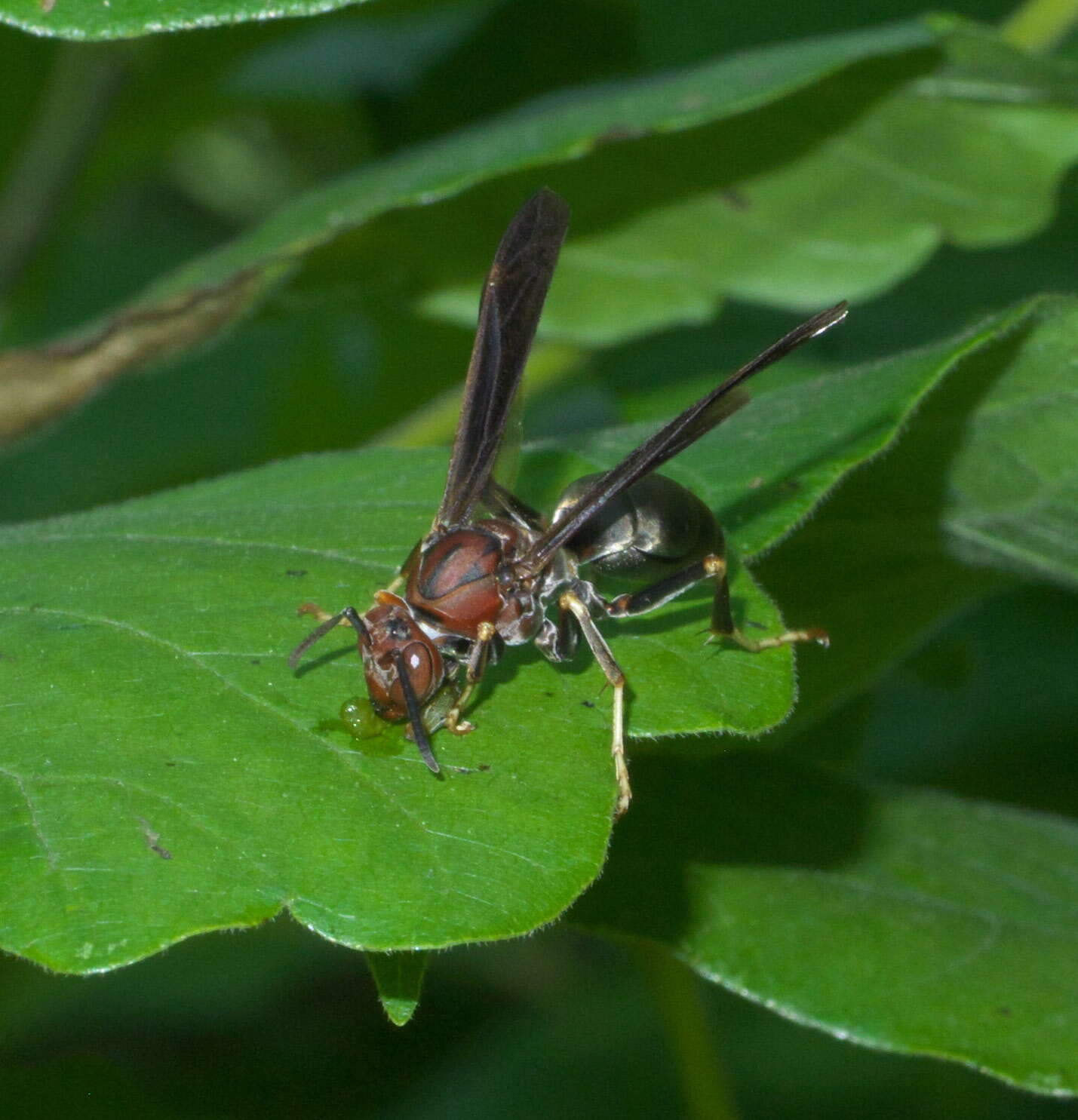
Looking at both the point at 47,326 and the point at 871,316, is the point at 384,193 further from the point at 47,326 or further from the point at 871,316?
the point at 47,326

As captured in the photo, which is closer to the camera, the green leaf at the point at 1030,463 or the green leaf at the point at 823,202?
the green leaf at the point at 1030,463

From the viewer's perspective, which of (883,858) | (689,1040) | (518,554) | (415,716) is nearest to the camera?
(415,716)

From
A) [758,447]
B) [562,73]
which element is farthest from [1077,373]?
[562,73]

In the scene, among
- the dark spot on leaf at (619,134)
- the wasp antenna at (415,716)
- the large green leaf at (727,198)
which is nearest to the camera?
the wasp antenna at (415,716)

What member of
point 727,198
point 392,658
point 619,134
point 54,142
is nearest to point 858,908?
point 392,658

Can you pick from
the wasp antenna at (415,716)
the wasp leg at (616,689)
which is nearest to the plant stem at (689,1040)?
the wasp leg at (616,689)

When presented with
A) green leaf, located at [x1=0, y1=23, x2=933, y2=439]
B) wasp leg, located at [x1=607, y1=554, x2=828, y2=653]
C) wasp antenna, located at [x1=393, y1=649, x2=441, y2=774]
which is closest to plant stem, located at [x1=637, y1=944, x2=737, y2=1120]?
wasp leg, located at [x1=607, y1=554, x2=828, y2=653]

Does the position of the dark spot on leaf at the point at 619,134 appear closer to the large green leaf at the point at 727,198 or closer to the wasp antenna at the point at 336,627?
the large green leaf at the point at 727,198

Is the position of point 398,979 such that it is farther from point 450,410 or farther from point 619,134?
point 450,410

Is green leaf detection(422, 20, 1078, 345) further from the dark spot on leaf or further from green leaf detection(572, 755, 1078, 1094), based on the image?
green leaf detection(572, 755, 1078, 1094)
